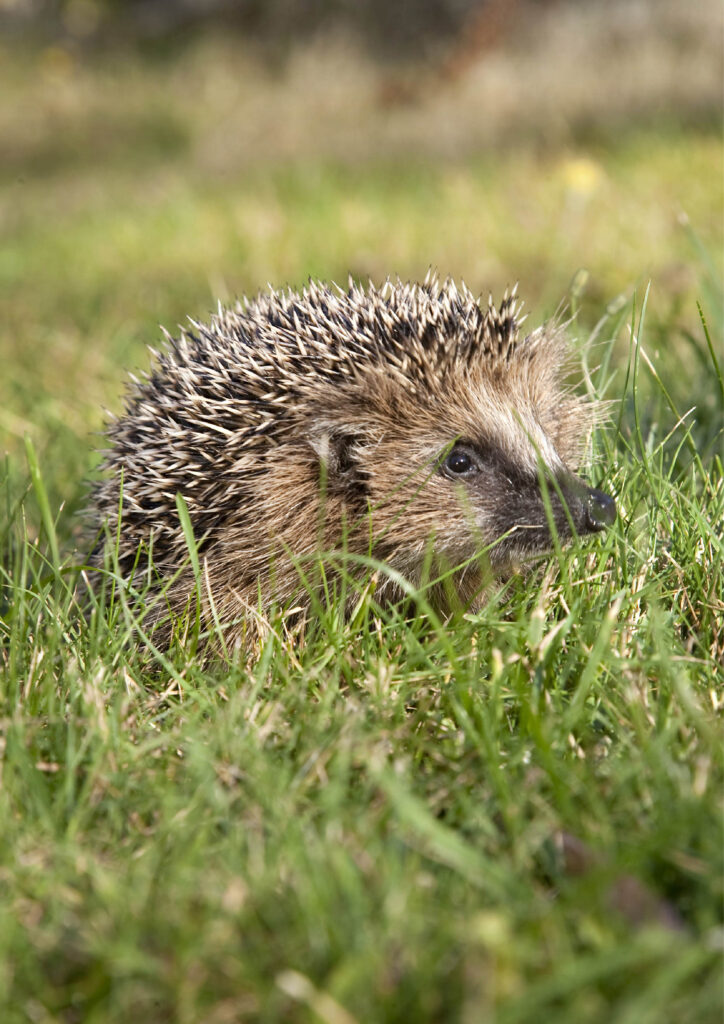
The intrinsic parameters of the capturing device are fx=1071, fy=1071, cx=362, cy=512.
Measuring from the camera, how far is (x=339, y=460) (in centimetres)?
372

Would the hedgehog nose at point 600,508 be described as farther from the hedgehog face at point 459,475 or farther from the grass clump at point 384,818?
the hedgehog face at point 459,475

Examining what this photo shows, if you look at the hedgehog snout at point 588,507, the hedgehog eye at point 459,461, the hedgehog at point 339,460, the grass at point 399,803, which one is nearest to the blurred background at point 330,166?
the hedgehog at point 339,460

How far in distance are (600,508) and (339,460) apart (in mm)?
996

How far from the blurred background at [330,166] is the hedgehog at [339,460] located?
0.75 m

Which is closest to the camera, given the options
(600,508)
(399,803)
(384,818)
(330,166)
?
(399,803)

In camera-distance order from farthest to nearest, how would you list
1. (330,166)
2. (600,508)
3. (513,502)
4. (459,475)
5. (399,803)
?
(330,166) < (459,475) < (513,502) < (600,508) < (399,803)

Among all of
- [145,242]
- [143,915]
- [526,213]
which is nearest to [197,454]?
[143,915]

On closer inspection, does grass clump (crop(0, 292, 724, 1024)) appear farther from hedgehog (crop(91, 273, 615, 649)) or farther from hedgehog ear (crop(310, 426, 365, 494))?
hedgehog ear (crop(310, 426, 365, 494))

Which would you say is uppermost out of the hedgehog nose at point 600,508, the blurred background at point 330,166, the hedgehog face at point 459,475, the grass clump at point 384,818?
the blurred background at point 330,166

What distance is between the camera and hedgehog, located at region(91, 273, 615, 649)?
11.7 ft

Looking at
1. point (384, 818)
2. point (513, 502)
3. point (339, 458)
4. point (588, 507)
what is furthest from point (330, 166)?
point (384, 818)

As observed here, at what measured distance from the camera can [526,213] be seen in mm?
7906

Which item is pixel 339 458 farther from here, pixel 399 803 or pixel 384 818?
pixel 399 803

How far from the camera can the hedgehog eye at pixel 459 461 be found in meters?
3.72
